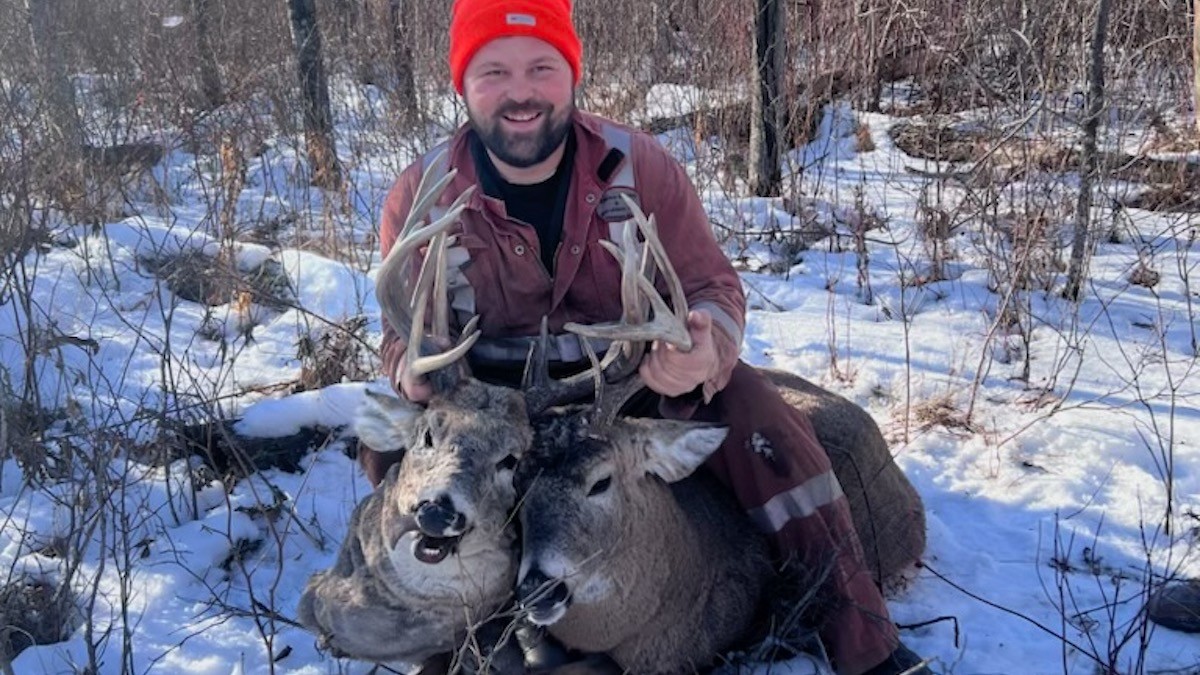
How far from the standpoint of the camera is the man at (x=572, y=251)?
3.00 metres

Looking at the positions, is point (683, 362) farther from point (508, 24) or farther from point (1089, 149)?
point (1089, 149)

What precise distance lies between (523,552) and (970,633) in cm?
131

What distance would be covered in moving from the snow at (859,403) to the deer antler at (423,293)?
745mm

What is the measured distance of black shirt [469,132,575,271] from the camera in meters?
3.19

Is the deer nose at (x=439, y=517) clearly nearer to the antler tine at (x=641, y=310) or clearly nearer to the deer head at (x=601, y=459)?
the deer head at (x=601, y=459)

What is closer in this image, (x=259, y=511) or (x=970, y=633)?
(x=970, y=633)

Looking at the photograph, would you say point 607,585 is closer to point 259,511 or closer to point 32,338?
point 259,511

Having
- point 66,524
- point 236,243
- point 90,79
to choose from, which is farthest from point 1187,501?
point 90,79

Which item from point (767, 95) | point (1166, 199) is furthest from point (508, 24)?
point (1166, 199)

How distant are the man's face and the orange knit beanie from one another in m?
0.03

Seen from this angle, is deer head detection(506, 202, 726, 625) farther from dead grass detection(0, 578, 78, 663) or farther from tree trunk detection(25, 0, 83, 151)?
tree trunk detection(25, 0, 83, 151)

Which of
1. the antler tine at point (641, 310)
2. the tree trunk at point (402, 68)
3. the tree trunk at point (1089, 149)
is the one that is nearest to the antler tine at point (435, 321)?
the antler tine at point (641, 310)

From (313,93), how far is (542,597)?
232 inches

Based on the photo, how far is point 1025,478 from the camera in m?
3.75
